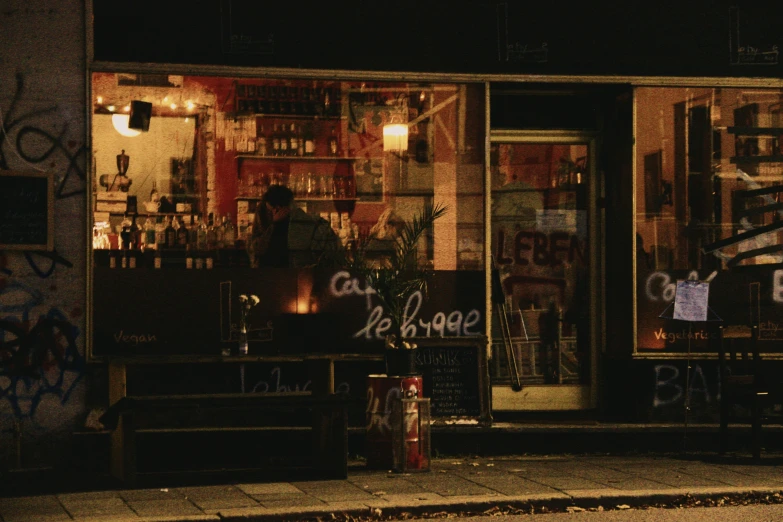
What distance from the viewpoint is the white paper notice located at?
11.7m

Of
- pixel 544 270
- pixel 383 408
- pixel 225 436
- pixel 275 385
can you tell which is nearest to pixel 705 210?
pixel 544 270

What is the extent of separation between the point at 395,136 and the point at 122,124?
2.54 m

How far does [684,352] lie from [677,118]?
2.28 meters

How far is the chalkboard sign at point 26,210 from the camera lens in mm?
10812

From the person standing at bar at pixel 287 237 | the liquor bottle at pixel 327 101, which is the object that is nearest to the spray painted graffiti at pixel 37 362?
the person standing at bar at pixel 287 237

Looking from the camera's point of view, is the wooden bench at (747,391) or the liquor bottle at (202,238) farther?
the liquor bottle at (202,238)

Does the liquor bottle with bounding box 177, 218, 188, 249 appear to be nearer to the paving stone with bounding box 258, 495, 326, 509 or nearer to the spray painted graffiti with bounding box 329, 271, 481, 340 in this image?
the spray painted graffiti with bounding box 329, 271, 481, 340

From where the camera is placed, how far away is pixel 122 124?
37.1 feet

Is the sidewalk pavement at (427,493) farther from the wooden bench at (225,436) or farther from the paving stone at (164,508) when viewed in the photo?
the wooden bench at (225,436)

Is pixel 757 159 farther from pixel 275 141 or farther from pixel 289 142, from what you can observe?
pixel 275 141

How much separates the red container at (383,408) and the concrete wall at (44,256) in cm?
261

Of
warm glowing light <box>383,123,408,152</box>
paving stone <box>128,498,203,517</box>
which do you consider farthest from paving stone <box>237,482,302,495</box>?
warm glowing light <box>383,123,408,152</box>

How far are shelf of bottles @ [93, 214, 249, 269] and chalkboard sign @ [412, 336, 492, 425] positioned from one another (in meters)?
1.93

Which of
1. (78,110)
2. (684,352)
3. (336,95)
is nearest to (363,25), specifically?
(336,95)
